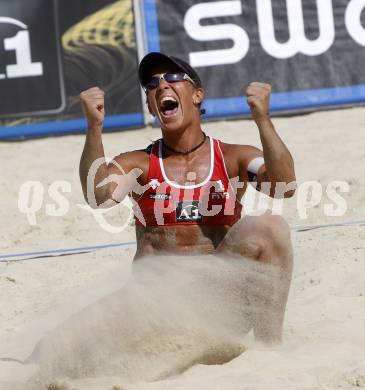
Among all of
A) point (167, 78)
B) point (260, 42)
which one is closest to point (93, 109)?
point (167, 78)

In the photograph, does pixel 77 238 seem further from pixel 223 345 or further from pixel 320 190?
pixel 223 345

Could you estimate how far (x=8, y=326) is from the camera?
490 centimetres

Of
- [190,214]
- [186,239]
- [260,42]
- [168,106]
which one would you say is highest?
[168,106]

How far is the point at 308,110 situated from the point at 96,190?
526cm

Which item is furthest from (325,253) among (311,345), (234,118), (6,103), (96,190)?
(6,103)

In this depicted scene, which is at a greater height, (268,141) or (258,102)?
(258,102)

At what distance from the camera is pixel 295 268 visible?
17.6 ft

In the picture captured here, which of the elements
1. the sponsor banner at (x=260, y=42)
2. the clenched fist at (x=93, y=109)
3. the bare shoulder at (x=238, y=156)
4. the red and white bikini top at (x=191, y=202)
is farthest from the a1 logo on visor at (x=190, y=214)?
the sponsor banner at (x=260, y=42)

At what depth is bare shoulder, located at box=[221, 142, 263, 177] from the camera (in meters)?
4.09

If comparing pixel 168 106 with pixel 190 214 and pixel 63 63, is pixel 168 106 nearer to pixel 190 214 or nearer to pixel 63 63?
pixel 190 214

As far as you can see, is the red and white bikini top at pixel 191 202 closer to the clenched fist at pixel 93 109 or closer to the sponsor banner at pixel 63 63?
the clenched fist at pixel 93 109

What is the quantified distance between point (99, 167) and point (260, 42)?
5.21 metres

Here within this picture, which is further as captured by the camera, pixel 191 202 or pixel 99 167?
pixel 191 202

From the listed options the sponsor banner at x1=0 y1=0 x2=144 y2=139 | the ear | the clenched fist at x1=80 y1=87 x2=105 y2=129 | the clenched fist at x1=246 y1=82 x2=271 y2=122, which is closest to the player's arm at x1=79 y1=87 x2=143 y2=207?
the clenched fist at x1=80 y1=87 x2=105 y2=129
